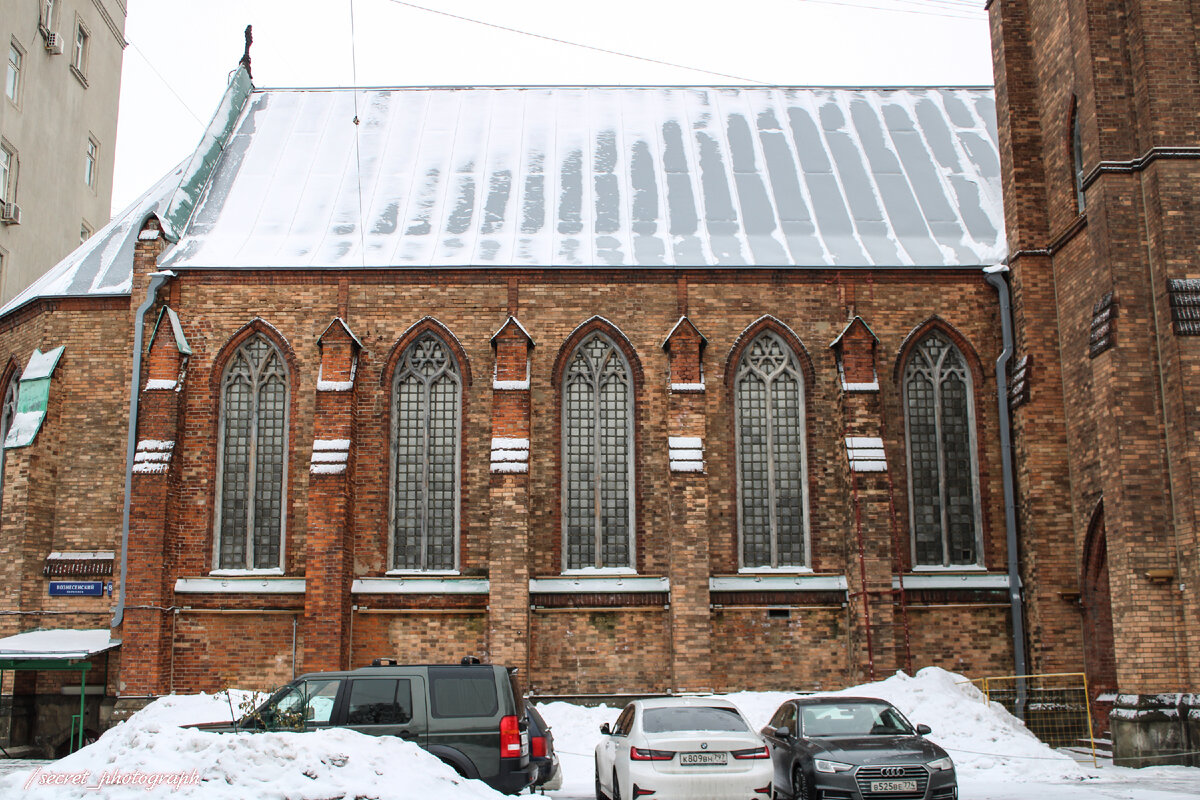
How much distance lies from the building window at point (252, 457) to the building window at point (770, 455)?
27.9ft

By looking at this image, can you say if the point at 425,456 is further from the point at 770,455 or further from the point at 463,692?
the point at 463,692

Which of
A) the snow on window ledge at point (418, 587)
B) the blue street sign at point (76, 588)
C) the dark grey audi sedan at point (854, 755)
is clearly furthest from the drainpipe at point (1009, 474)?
the blue street sign at point (76, 588)

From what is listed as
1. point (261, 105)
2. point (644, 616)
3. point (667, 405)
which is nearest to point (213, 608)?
point (644, 616)

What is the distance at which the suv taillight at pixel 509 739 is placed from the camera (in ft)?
34.5

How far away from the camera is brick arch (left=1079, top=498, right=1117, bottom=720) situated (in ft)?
57.9

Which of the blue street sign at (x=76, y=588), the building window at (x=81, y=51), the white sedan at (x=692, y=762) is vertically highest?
the building window at (x=81, y=51)

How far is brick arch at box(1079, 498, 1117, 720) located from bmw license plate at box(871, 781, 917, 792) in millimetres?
8285

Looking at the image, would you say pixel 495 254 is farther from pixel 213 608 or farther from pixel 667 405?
pixel 213 608

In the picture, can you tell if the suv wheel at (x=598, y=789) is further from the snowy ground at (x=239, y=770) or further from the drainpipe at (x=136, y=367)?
the drainpipe at (x=136, y=367)

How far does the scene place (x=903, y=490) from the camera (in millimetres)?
19953

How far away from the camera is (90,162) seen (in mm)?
31609

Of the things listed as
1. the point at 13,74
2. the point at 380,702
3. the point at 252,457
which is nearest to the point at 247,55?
the point at 13,74

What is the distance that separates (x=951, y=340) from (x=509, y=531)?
29.6 feet

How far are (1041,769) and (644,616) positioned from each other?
23.0 feet
